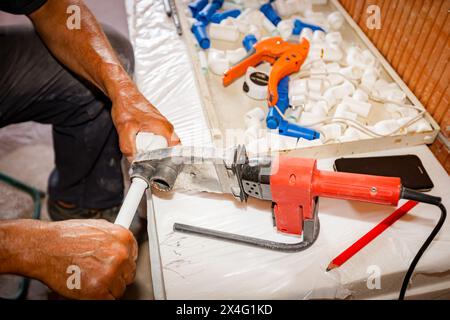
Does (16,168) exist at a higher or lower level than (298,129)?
lower

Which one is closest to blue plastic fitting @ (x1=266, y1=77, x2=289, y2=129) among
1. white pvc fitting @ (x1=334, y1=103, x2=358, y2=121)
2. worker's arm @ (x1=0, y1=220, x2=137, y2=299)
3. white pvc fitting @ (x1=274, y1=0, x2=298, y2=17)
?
white pvc fitting @ (x1=334, y1=103, x2=358, y2=121)

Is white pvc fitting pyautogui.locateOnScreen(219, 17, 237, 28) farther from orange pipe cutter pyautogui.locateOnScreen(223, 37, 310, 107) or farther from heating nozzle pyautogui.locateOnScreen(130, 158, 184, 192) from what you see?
heating nozzle pyautogui.locateOnScreen(130, 158, 184, 192)

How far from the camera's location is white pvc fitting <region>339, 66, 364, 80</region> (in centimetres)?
101

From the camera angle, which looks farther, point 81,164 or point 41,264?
point 81,164

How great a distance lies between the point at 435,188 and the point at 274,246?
0.38 metres

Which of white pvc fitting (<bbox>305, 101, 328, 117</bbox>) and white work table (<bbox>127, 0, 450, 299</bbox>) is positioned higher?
white pvc fitting (<bbox>305, 101, 328, 117</bbox>)

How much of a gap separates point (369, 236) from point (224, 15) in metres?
0.79

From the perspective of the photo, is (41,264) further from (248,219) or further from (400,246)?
(400,246)

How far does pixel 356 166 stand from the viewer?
2.73ft

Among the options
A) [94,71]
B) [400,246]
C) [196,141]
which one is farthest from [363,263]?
[94,71]

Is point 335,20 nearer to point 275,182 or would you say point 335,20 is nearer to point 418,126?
point 418,126

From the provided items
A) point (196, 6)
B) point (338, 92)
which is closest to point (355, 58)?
point (338, 92)

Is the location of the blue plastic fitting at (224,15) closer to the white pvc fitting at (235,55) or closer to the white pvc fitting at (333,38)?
the white pvc fitting at (235,55)

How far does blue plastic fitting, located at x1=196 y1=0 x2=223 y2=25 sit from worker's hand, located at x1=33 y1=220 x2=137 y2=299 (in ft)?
2.45
